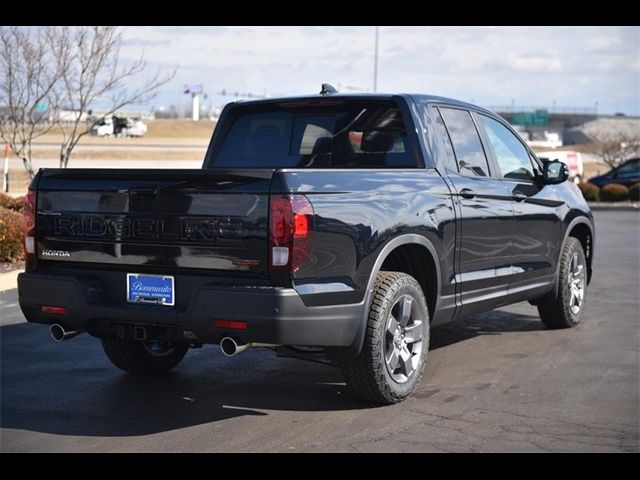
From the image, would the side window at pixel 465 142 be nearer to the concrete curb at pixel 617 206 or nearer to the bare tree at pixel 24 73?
the bare tree at pixel 24 73

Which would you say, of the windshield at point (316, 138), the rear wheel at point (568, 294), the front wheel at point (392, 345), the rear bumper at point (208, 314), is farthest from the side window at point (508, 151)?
the rear bumper at point (208, 314)

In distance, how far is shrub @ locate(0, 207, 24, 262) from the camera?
1311 centimetres

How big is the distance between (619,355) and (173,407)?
375cm

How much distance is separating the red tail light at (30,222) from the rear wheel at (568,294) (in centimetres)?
467

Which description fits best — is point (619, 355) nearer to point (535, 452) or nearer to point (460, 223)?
point (460, 223)

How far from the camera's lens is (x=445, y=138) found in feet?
23.8

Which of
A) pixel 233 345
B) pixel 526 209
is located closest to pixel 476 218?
pixel 526 209

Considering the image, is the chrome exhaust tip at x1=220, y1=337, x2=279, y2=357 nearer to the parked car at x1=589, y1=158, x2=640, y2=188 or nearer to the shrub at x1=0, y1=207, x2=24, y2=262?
the shrub at x1=0, y1=207, x2=24, y2=262

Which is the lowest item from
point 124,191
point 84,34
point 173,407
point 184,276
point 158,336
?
point 173,407

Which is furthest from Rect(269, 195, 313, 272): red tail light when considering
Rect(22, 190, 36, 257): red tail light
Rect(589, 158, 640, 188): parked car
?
Rect(589, 158, 640, 188): parked car

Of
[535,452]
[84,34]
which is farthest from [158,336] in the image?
[84,34]

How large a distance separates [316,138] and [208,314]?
227cm

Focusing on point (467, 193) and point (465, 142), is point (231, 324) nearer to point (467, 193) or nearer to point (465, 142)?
point (467, 193)
